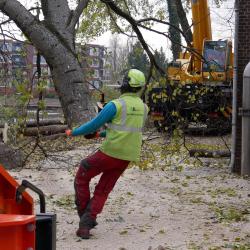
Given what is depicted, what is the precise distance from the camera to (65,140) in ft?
53.0

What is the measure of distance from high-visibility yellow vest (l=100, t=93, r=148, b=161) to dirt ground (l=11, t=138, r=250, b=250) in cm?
97

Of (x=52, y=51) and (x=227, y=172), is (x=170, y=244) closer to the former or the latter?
(x=52, y=51)

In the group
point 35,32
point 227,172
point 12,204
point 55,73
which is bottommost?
point 227,172

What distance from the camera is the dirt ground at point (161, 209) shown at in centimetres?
689

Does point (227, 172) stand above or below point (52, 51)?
below

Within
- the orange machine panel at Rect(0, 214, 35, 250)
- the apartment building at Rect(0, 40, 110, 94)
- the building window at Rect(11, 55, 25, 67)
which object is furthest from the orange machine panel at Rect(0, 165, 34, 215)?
the building window at Rect(11, 55, 25, 67)

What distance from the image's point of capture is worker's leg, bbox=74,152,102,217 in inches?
271

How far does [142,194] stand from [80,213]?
3019 mm

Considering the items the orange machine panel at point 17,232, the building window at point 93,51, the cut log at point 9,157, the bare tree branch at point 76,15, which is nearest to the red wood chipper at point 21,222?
Result: the orange machine panel at point 17,232

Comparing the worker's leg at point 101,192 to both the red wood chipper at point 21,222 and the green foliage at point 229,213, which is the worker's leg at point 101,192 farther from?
the red wood chipper at point 21,222

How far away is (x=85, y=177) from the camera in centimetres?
696

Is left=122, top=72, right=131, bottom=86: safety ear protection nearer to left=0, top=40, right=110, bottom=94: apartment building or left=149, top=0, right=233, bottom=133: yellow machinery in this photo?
left=0, top=40, right=110, bottom=94: apartment building

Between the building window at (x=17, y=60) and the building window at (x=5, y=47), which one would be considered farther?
the building window at (x=17, y=60)

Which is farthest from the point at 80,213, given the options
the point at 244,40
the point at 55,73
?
the point at 244,40
